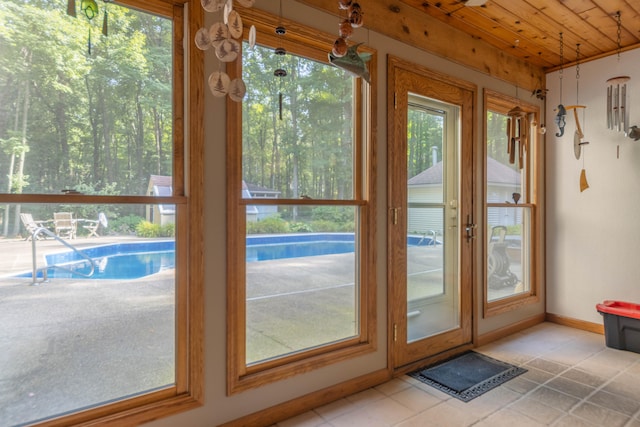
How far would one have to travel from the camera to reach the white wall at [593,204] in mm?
3320

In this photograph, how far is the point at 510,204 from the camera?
3.59 metres

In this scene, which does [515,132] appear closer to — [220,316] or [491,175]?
[491,175]

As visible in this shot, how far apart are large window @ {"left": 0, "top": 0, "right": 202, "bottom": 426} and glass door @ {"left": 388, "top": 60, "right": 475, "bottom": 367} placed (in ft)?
4.67

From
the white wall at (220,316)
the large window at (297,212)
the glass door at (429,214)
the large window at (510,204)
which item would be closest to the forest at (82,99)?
the white wall at (220,316)

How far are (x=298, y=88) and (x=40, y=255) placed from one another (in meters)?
1.54

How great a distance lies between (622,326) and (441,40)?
277 cm

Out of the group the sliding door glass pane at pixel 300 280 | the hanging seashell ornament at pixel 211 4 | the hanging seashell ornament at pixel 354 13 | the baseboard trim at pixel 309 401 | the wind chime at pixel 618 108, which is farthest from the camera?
the wind chime at pixel 618 108

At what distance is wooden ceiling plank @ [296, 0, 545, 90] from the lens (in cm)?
248

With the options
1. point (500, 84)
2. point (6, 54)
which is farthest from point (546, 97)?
point (6, 54)

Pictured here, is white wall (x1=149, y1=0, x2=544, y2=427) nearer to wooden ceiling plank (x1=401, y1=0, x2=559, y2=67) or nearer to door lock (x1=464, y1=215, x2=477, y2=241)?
wooden ceiling plank (x1=401, y1=0, x2=559, y2=67)

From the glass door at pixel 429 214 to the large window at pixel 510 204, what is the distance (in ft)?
1.17

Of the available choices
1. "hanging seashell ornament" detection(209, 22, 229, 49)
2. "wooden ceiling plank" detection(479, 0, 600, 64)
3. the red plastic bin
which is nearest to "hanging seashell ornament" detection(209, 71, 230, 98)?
"hanging seashell ornament" detection(209, 22, 229, 49)

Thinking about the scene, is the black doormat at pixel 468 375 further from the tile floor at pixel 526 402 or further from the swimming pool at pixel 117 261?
the swimming pool at pixel 117 261

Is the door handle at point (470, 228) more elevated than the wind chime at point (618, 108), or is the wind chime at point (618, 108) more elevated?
the wind chime at point (618, 108)
